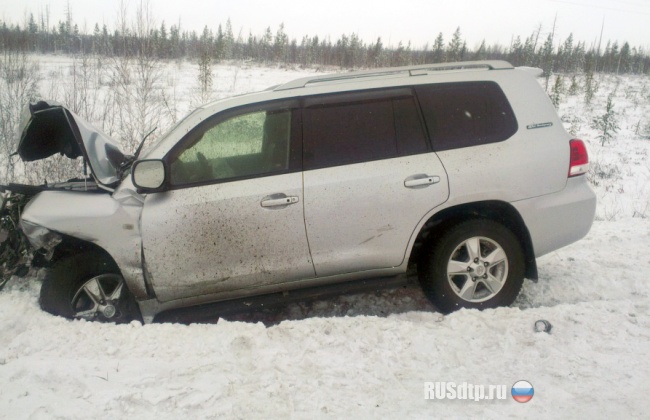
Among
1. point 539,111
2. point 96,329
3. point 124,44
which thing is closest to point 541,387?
point 539,111

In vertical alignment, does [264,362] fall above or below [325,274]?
below

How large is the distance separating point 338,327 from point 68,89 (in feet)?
31.2

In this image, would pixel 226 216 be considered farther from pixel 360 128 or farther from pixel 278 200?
pixel 360 128

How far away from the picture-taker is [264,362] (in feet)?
9.50

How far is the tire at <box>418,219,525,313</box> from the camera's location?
362cm

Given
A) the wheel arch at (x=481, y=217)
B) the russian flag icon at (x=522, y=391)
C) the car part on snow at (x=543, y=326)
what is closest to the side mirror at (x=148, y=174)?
the wheel arch at (x=481, y=217)

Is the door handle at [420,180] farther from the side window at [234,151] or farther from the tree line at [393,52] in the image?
the tree line at [393,52]

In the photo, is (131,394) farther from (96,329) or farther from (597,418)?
(597,418)

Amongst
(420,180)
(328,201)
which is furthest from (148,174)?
(420,180)

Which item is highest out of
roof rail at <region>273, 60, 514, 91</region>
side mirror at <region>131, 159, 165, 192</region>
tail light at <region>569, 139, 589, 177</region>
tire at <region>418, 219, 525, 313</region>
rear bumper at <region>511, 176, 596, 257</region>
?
roof rail at <region>273, 60, 514, 91</region>

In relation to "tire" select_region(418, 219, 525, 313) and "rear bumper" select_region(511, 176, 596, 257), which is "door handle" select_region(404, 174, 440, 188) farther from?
"rear bumper" select_region(511, 176, 596, 257)

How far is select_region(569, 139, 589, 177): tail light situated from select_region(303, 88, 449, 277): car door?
1057mm

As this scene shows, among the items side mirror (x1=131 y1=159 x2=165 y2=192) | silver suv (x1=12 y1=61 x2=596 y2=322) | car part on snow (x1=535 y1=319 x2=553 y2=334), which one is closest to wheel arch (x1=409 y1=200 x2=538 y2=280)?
silver suv (x1=12 y1=61 x2=596 y2=322)

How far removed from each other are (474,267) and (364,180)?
1.11 metres
